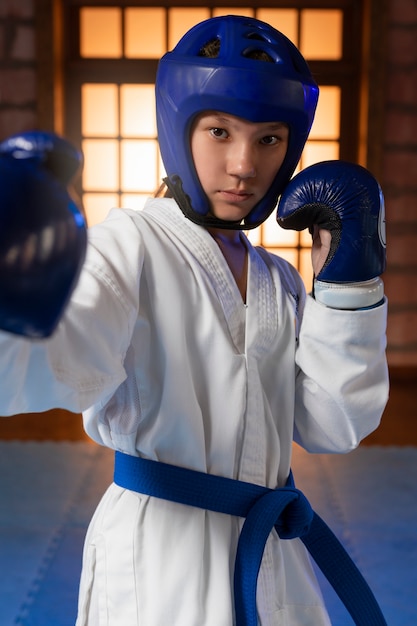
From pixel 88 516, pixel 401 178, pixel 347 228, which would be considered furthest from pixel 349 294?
pixel 401 178

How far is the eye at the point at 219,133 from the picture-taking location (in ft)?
3.74

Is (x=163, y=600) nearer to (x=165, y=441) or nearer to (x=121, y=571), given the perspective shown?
(x=121, y=571)

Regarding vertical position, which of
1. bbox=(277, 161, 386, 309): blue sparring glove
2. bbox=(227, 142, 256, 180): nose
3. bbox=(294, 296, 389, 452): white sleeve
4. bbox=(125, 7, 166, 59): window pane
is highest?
bbox=(125, 7, 166, 59): window pane

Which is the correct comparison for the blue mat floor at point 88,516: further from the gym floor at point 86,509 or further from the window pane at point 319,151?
the window pane at point 319,151

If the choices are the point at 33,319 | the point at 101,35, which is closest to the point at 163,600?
the point at 33,319

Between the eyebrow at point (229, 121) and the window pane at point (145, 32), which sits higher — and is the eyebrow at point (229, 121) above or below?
below

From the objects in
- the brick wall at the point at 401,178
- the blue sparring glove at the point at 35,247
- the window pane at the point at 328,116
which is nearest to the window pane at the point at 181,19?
the window pane at the point at 328,116

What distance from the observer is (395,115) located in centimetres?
520

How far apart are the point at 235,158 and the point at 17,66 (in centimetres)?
446

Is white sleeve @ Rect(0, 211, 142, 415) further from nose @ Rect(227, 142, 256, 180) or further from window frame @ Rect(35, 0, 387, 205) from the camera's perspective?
window frame @ Rect(35, 0, 387, 205)

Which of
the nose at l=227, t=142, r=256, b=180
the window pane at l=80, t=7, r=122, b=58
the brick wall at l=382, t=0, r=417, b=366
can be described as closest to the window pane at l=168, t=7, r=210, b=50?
the window pane at l=80, t=7, r=122, b=58

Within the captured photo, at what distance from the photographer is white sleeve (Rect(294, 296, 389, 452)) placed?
Answer: 111 centimetres

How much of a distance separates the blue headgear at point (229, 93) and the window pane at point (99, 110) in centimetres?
450

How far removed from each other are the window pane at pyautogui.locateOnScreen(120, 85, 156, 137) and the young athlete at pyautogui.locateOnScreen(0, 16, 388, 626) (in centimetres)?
447
